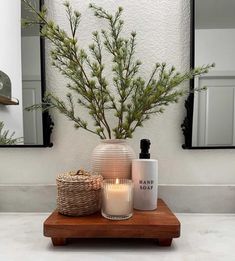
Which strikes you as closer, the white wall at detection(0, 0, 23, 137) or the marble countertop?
the marble countertop

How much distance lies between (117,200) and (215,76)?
51 cm

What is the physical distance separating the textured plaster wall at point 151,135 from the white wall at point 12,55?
3.9 inches

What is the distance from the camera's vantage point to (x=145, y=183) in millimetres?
627

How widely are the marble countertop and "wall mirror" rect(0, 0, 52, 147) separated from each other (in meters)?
0.28

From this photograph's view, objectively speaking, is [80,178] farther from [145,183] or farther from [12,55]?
[12,55]

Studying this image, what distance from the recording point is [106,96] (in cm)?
74

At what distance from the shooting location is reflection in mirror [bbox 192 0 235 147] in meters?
0.78

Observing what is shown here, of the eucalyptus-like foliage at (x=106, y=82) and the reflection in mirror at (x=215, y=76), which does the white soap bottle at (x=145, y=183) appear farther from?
the reflection in mirror at (x=215, y=76)

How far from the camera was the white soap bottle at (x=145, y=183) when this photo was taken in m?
0.63

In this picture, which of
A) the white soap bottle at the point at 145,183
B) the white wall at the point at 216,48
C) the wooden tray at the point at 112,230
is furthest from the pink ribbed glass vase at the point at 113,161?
→ the white wall at the point at 216,48


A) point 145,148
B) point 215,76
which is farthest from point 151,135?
point 215,76

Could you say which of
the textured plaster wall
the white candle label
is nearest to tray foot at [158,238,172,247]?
the white candle label

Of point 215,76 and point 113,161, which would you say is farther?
point 215,76

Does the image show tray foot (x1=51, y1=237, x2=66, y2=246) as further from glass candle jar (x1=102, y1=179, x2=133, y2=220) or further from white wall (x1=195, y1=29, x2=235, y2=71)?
white wall (x1=195, y1=29, x2=235, y2=71)
